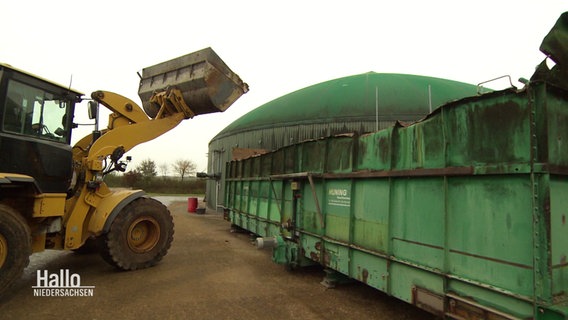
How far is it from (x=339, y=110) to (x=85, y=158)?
14.1 meters

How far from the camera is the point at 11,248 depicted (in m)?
4.82

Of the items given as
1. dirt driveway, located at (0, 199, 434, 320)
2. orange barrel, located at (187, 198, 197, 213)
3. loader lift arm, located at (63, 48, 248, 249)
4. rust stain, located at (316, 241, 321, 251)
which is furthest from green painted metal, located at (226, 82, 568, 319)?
orange barrel, located at (187, 198, 197, 213)

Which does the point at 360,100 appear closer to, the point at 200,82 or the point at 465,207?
the point at 200,82

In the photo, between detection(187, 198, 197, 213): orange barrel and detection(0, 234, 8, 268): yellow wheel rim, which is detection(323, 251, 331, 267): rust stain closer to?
detection(0, 234, 8, 268): yellow wheel rim

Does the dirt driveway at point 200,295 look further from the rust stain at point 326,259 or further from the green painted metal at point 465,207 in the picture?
the green painted metal at point 465,207

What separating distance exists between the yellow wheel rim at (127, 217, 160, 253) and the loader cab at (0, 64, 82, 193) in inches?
64.7

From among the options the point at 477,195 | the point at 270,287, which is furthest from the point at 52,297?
the point at 477,195

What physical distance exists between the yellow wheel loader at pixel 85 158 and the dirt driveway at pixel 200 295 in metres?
0.57

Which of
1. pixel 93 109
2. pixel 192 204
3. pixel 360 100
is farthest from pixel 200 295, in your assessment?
pixel 192 204

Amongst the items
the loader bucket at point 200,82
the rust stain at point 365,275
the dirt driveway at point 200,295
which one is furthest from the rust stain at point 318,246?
the loader bucket at point 200,82

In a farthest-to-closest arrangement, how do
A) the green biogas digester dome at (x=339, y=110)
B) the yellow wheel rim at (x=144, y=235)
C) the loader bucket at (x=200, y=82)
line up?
the green biogas digester dome at (x=339, y=110) < the loader bucket at (x=200, y=82) < the yellow wheel rim at (x=144, y=235)

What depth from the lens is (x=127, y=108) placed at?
7.48 m

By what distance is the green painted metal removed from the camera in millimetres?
3066

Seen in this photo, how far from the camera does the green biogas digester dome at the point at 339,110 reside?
18141 millimetres
